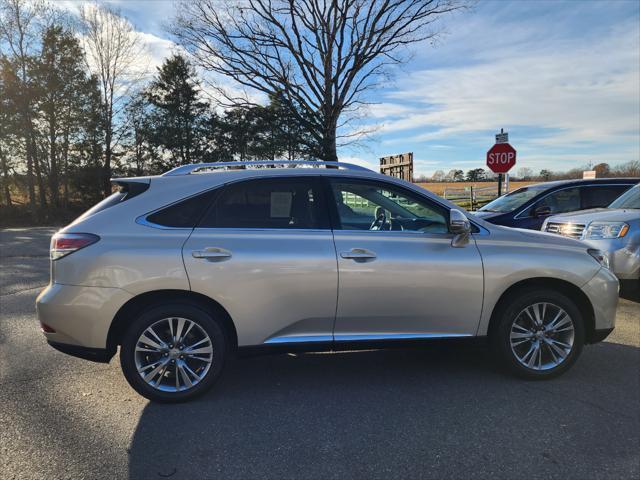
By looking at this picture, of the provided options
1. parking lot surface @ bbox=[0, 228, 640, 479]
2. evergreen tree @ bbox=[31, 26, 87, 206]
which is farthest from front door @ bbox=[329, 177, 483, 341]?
evergreen tree @ bbox=[31, 26, 87, 206]

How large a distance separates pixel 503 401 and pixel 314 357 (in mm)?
1786

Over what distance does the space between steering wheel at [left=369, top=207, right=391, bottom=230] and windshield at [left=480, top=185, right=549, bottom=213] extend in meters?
5.77

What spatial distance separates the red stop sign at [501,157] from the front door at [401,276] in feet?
39.6

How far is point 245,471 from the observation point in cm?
253

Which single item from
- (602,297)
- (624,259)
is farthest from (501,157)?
(602,297)

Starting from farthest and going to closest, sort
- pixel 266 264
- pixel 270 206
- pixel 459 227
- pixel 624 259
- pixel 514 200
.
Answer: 1. pixel 514 200
2. pixel 624 259
3. pixel 270 206
4. pixel 459 227
5. pixel 266 264

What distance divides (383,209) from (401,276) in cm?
66

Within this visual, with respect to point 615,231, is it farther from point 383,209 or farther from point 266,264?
point 266,264

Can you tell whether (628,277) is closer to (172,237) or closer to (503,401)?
(503,401)

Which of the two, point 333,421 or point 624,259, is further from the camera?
point 624,259

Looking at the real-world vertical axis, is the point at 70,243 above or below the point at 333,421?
above

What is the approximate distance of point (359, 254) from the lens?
340 centimetres

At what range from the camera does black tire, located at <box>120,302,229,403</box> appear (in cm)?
322

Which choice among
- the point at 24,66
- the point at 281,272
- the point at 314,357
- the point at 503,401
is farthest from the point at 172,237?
the point at 24,66
